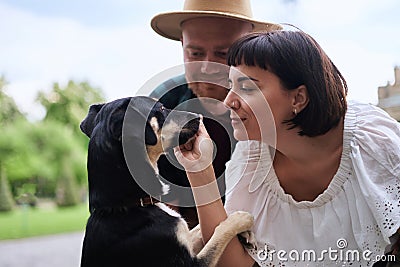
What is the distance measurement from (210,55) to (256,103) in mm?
305

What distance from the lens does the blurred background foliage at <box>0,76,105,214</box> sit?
2.29 metres

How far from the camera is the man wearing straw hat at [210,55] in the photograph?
1.13m

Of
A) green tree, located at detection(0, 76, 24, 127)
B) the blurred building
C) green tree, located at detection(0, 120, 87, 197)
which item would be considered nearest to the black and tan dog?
the blurred building

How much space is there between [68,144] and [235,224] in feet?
6.18

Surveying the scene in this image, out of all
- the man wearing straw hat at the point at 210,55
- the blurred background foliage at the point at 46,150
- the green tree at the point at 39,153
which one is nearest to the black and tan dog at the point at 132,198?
the man wearing straw hat at the point at 210,55

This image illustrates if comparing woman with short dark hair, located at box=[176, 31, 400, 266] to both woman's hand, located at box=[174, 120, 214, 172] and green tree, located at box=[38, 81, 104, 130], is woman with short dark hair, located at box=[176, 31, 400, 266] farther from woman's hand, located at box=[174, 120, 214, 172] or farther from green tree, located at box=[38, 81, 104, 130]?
green tree, located at box=[38, 81, 104, 130]

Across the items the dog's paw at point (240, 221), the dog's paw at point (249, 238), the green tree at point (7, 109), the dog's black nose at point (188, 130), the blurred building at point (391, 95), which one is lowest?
the green tree at point (7, 109)

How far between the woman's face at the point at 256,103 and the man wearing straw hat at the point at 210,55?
188 millimetres

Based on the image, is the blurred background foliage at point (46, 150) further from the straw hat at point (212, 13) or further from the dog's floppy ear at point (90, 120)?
the dog's floppy ear at point (90, 120)

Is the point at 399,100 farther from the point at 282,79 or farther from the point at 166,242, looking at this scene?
the point at 166,242

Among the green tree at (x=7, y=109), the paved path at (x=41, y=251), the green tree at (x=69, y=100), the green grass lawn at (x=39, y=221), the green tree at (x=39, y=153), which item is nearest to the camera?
the green tree at (x=69, y=100)

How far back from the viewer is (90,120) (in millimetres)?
937

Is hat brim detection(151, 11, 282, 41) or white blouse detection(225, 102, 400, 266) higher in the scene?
hat brim detection(151, 11, 282, 41)

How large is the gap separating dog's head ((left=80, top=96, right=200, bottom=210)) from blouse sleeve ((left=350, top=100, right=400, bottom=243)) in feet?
1.07
